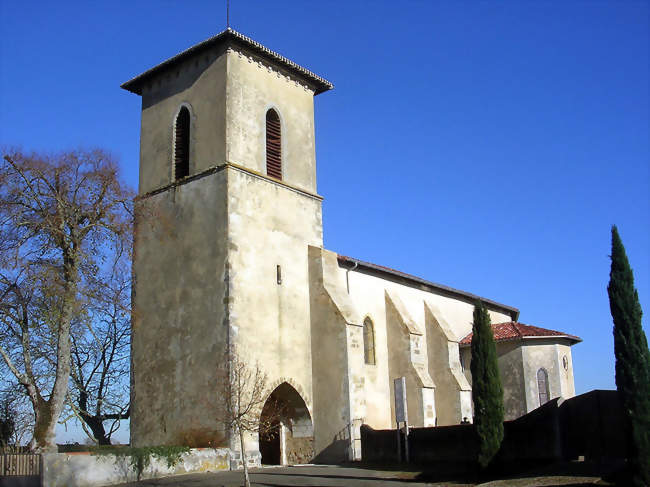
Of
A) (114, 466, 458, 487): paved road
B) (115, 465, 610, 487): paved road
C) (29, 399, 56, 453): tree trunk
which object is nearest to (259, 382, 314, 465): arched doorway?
(115, 465, 610, 487): paved road

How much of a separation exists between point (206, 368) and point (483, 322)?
9.69 meters

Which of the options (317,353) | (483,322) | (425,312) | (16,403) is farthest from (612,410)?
(16,403)

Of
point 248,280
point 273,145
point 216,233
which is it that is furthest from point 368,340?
point 273,145

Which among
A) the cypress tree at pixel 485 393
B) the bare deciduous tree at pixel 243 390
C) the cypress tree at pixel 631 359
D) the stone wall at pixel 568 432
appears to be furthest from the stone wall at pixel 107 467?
the cypress tree at pixel 631 359

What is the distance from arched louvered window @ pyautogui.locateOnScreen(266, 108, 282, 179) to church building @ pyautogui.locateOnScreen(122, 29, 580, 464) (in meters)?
0.05

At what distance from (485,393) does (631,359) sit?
161 inches

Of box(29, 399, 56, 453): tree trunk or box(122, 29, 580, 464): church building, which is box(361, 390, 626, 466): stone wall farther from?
box(29, 399, 56, 453): tree trunk

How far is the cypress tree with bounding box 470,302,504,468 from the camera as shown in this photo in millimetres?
18594

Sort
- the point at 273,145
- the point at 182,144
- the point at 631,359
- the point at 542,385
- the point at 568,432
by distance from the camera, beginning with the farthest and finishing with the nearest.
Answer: the point at 542,385, the point at 273,145, the point at 182,144, the point at 568,432, the point at 631,359

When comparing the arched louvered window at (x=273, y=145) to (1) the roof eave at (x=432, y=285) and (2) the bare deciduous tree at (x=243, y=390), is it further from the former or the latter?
(2) the bare deciduous tree at (x=243, y=390)

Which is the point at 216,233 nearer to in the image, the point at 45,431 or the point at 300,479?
the point at 45,431

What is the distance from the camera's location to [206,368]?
79.1 feet

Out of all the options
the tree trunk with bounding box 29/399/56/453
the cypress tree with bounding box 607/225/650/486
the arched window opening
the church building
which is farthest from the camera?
the arched window opening

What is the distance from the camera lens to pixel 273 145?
2802cm
